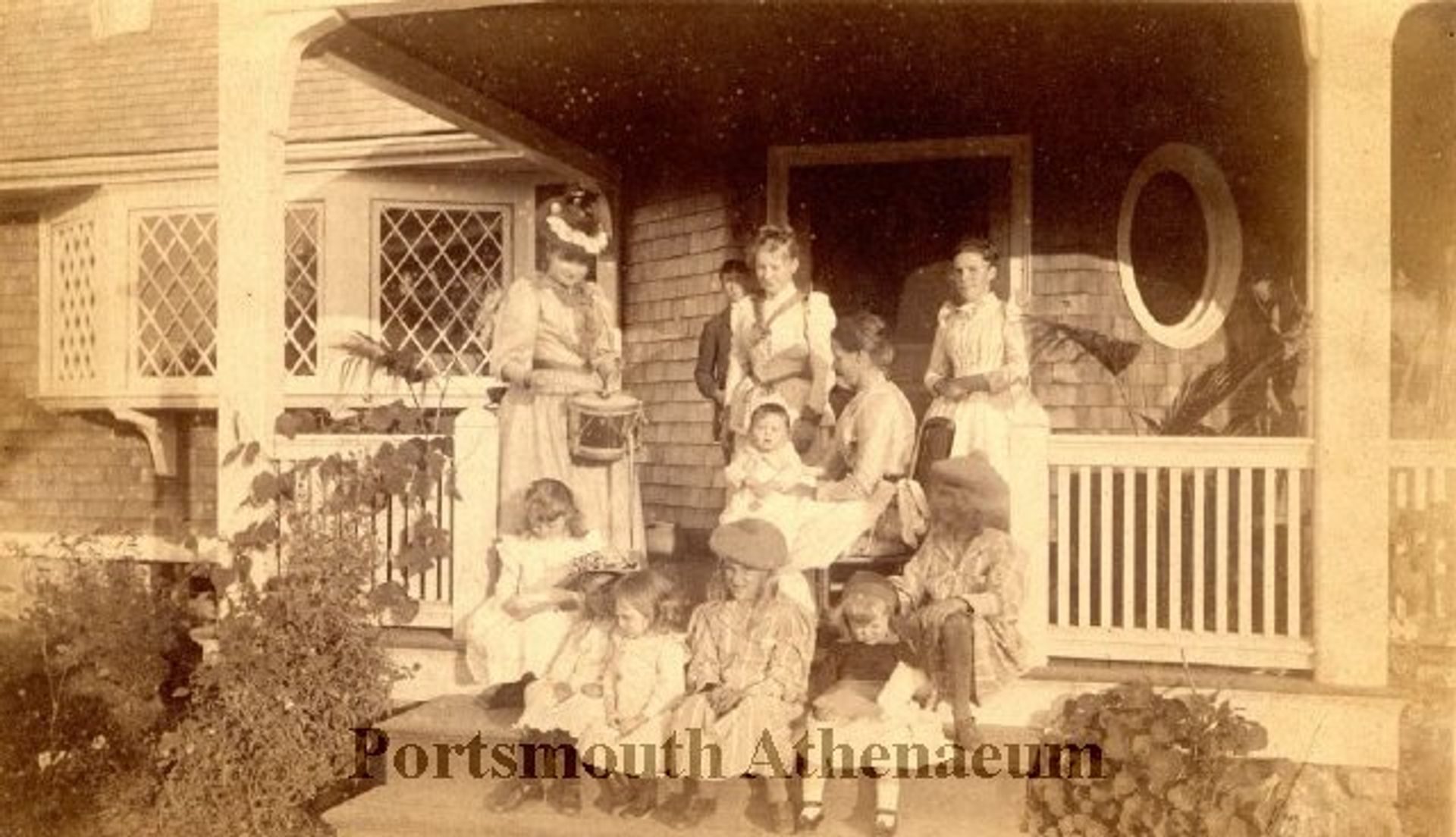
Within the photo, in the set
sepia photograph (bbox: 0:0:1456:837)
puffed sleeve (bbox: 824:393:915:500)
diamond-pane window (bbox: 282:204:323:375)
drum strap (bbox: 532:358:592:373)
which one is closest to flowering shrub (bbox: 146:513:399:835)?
sepia photograph (bbox: 0:0:1456:837)

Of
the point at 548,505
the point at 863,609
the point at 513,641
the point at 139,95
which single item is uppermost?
the point at 139,95

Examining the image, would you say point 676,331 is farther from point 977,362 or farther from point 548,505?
point 548,505

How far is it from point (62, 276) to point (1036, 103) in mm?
7337

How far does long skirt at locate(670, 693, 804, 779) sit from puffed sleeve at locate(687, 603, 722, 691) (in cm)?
10

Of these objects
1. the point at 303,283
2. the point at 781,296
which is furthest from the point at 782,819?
the point at 303,283

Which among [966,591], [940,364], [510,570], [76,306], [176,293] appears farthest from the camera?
[76,306]

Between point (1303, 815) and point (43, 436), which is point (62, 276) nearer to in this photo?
point (43, 436)

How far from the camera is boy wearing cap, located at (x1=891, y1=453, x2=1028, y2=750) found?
489 centimetres

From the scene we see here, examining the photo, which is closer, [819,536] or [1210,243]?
[819,536]

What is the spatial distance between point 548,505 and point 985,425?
1902 mm

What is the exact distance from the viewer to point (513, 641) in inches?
206

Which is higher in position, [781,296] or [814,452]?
[781,296]

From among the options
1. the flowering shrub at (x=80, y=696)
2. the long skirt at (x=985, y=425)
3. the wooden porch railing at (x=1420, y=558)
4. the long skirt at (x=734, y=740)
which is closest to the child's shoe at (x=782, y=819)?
the long skirt at (x=734, y=740)

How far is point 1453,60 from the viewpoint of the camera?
6.93 meters
